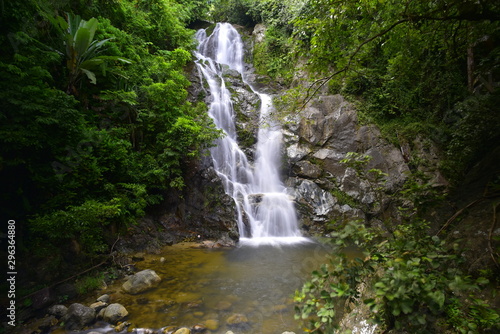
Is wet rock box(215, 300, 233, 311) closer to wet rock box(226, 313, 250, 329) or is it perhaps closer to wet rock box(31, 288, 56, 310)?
wet rock box(226, 313, 250, 329)

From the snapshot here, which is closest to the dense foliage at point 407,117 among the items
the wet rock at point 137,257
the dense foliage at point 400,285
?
the dense foliage at point 400,285

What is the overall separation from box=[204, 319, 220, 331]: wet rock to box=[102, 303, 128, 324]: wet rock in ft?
4.72

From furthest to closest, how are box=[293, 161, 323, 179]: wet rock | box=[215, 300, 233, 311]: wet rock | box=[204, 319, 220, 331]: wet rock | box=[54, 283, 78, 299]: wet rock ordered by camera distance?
box=[293, 161, 323, 179]: wet rock, box=[215, 300, 233, 311]: wet rock, box=[54, 283, 78, 299]: wet rock, box=[204, 319, 220, 331]: wet rock

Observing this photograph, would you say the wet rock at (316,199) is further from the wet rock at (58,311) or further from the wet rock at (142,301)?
the wet rock at (58,311)

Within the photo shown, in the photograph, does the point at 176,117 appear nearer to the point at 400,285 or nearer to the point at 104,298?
the point at 104,298

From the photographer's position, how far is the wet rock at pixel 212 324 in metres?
3.97

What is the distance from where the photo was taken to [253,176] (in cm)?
1175

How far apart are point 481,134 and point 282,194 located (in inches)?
273

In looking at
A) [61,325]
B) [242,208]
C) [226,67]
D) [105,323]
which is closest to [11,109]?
[61,325]

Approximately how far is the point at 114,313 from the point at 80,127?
11.9ft

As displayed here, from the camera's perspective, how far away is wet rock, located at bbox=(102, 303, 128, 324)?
4.04 metres

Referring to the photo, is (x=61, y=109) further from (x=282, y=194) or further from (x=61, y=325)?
(x=282, y=194)

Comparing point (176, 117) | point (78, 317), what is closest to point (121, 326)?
point (78, 317)

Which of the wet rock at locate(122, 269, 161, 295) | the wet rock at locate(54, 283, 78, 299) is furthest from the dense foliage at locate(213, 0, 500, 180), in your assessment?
the wet rock at locate(54, 283, 78, 299)
